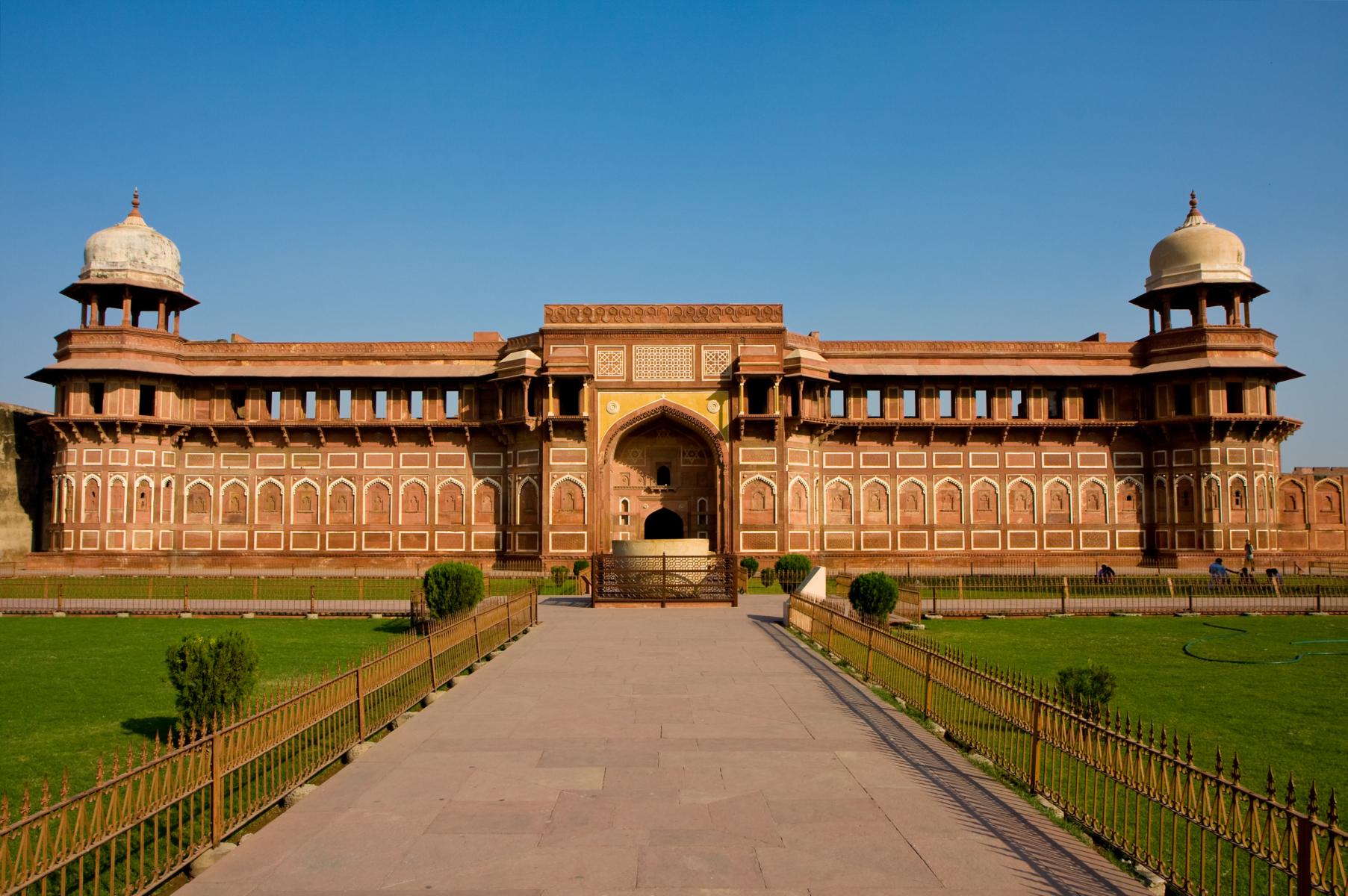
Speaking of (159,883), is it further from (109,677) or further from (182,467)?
(182,467)

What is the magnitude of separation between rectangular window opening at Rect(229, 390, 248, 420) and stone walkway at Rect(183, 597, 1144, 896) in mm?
24932

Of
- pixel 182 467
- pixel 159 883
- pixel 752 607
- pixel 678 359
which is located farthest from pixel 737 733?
pixel 182 467

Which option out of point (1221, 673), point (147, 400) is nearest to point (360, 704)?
point (1221, 673)

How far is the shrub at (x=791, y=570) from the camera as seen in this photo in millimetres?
22594

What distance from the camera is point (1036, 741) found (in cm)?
631

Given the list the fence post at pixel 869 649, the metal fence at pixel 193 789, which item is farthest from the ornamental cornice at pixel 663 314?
the metal fence at pixel 193 789

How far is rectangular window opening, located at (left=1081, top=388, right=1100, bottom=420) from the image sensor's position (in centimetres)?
3122

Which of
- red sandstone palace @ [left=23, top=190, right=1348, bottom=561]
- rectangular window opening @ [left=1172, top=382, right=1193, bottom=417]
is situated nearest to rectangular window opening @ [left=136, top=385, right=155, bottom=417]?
red sandstone palace @ [left=23, top=190, right=1348, bottom=561]

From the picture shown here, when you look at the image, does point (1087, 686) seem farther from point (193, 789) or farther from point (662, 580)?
point (662, 580)

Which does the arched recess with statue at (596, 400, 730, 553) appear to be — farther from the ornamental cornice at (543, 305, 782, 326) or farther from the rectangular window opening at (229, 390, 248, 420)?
the rectangular window opening at (229, 390, 248, 420)

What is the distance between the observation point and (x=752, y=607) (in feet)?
63.0

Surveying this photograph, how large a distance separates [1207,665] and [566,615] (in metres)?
10.7

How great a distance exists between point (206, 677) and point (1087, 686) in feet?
24.5

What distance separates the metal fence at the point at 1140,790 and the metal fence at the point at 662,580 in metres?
9.96
